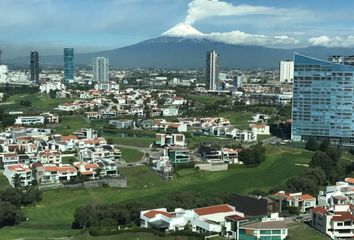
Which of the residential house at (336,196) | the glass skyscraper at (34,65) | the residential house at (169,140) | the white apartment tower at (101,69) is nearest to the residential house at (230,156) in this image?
the residential house at (169,140)

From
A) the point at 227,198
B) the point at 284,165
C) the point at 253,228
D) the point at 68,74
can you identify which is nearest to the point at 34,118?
the point at 284,165

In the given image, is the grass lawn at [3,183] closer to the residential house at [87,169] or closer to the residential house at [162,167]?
the residential house at [87,169]

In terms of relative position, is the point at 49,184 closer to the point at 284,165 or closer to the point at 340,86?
the point at 284,165

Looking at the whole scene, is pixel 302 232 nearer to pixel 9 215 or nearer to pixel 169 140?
pixel 9 215

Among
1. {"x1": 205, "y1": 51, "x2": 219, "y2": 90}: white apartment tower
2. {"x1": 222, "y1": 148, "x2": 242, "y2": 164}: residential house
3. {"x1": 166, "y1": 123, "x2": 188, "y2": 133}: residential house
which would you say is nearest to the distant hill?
{"x1": 205, "y1": 51, "x2": 219, "y2": 90}: white apartment tower

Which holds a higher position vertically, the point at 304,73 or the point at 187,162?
the point at 304,73

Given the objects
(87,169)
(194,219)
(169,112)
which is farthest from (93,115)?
(194,219)

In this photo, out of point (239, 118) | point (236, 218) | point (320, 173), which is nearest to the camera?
point (236, 218)
